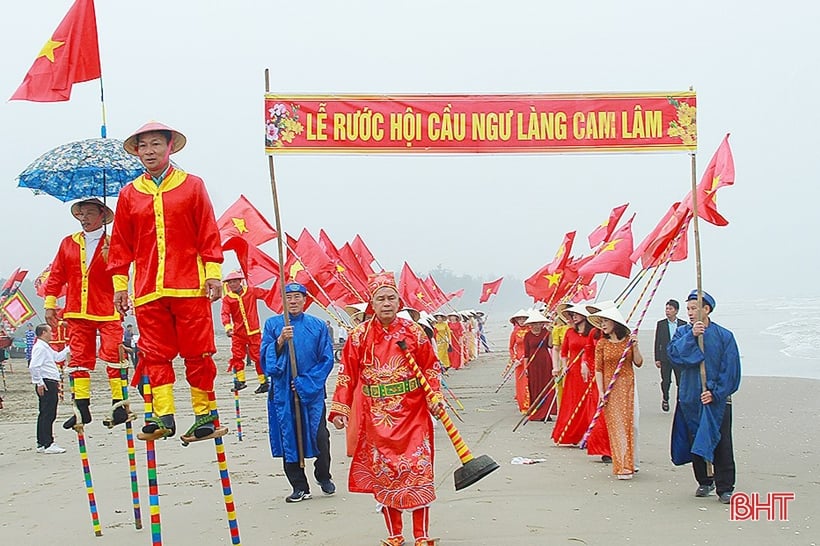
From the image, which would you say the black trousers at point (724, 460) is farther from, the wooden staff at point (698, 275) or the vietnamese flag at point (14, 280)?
the vietnamese flag at point (14, 280)

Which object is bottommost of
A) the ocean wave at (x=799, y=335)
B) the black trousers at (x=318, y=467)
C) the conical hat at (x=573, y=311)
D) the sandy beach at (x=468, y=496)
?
the ocean wave at (x=799, y=335)

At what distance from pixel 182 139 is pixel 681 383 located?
492cm

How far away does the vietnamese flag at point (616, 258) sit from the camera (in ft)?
38.0

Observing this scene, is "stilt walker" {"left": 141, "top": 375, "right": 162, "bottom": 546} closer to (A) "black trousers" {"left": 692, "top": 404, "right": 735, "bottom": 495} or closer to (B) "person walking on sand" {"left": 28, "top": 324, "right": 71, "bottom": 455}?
(A) "black trousers" {"left": 692, "top": 404, "right": 735, "bottom": 495}

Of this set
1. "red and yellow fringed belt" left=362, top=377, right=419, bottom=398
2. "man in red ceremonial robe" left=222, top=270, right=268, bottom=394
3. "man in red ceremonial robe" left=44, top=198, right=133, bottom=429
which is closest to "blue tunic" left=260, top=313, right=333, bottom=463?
"man in red ceremonial robe" left=44, top=198, right=133, bottom=429

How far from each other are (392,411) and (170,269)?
1.85m

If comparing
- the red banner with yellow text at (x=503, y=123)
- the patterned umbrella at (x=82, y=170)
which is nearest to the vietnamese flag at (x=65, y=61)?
the patterned umbrella at (x=82, y=170)

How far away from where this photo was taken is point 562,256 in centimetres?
1625

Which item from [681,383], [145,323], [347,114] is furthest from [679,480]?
[145,323]

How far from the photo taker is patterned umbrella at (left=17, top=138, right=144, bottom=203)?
6512 mm

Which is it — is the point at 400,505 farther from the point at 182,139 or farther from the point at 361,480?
the point at 182,139

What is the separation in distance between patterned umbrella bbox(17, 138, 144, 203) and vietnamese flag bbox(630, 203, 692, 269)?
538cm

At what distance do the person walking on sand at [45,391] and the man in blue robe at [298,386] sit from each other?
5397 mm

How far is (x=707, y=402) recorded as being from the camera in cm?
748
